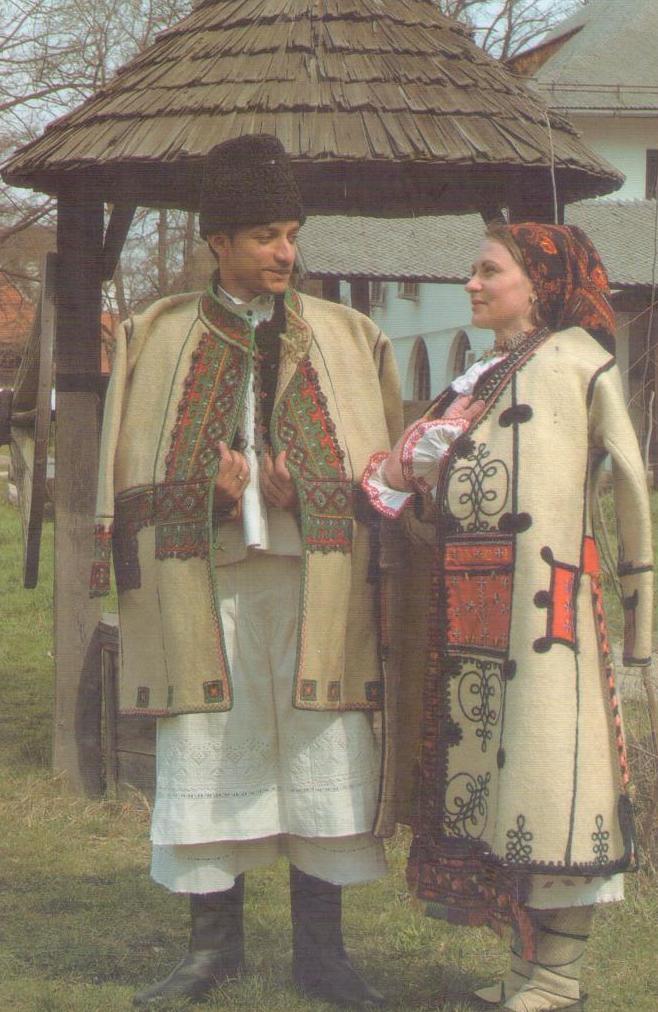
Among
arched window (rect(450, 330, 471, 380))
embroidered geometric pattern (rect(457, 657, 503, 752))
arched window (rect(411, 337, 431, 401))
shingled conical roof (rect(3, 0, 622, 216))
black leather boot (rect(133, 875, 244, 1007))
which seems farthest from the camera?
arched window (rect(411, 337, 431, 401))

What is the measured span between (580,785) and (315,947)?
0.93 metres

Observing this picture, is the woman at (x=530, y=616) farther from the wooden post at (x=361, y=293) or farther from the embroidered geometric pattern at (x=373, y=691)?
the wooden post at (x=361, y=293)

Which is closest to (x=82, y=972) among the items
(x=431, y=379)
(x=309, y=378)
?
(x=309, y=378)

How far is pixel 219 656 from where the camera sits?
146 inches

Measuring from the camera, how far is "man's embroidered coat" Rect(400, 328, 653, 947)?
3416 millimetres

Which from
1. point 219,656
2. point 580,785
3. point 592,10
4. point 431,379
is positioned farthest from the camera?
point 592,10

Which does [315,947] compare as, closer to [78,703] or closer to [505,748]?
[505,748]

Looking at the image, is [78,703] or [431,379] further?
[431,379]

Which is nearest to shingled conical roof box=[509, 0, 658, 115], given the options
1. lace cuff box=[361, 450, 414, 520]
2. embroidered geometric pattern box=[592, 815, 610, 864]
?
lace cuff box=[361, 450, 414, 520]

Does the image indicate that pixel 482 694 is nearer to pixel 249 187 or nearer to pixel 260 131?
pixel 249 187

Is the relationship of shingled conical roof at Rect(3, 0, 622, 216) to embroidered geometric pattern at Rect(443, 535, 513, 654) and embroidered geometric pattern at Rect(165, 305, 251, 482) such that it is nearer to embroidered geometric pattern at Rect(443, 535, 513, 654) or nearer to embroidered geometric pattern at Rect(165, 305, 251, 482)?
embroidered geometric pattern at Rect(165, 305, 251, 482)

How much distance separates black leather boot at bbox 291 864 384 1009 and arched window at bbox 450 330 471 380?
17225 mm

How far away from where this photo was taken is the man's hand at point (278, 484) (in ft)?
12.1

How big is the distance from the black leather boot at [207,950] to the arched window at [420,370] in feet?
58.4
